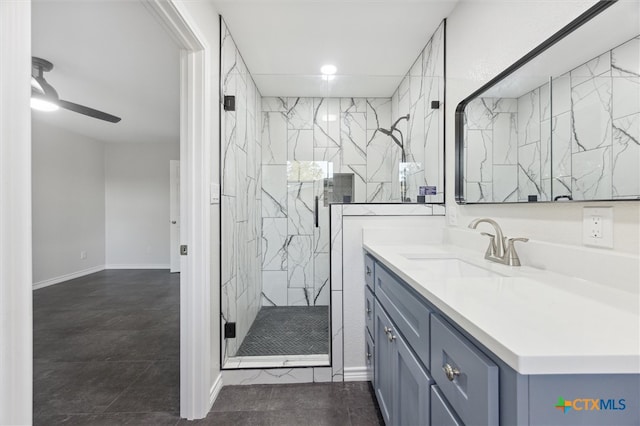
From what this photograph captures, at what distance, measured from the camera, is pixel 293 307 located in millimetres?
3035

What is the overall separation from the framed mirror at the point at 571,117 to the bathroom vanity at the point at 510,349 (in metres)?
0.34

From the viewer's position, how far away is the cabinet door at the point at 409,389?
0.87m

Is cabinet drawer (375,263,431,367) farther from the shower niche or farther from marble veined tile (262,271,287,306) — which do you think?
marble veined tile (262,271,287,306)

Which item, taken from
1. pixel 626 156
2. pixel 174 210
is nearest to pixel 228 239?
pixel 626 156

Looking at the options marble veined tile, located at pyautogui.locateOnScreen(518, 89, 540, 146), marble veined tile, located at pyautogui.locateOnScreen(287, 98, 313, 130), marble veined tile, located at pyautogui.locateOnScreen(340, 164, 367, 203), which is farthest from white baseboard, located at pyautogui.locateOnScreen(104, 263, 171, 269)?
marble veined tile, located at pyautogui.locateOnScreen(518, 89, 540, 146)

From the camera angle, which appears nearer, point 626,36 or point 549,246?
point 626,36

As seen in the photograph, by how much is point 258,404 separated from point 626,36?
86.2 inches

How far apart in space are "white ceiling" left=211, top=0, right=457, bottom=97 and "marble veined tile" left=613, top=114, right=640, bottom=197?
54.9 inches

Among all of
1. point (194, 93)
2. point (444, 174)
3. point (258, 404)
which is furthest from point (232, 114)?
point (258, 404)

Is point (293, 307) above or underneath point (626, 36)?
underneath

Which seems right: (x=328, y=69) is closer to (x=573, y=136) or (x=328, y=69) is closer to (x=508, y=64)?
(x=508, y=64)

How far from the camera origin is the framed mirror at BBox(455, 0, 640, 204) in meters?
0.82

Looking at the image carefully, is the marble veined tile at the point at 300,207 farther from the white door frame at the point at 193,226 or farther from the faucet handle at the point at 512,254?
the faucet handle at the point at 512,254

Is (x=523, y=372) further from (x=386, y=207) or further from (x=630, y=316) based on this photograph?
(x=386, y=207)
